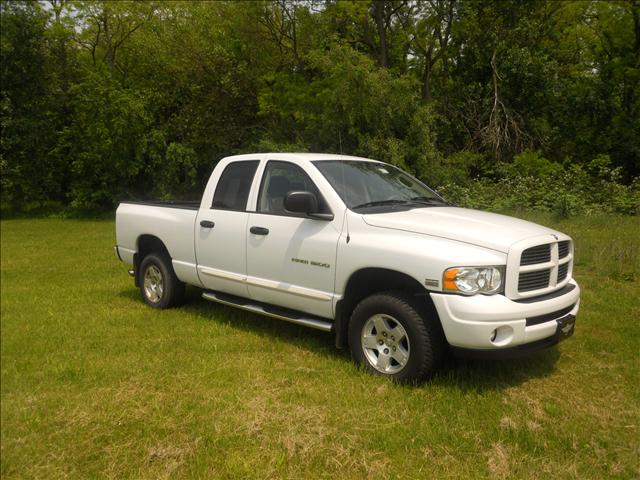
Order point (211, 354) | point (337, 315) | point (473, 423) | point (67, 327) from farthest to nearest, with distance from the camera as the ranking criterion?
1. point (67, 327)
2. point (211, 354)
3. point (337, 315)
4. point (473, 423)

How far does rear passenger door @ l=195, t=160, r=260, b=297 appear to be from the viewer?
5621 mm

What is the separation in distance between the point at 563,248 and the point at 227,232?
3108mm

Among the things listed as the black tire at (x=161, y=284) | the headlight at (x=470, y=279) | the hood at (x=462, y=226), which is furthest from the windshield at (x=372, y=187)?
the black tire at (x=161, y=284)

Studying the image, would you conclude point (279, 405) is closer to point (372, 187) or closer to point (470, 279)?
point (470, 279)

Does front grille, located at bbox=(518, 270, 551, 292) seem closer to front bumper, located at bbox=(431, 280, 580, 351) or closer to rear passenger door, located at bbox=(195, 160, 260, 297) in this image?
front bumper, located at bbox=(431, 280, 580, 351)

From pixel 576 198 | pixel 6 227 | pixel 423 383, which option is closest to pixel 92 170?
pixel 6 227

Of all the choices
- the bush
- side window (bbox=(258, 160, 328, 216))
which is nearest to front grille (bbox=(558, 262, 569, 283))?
side window (bbox=(258, 160, 328, 216))

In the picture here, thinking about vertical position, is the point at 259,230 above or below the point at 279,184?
below

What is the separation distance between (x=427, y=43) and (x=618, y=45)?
6852 millimetres

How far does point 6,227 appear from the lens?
55.8ft

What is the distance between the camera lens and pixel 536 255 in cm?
432

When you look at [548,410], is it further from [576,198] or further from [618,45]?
[618,45]

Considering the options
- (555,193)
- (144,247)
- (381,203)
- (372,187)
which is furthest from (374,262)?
(555,193)

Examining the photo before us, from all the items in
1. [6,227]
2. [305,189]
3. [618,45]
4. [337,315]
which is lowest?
[6,227]
